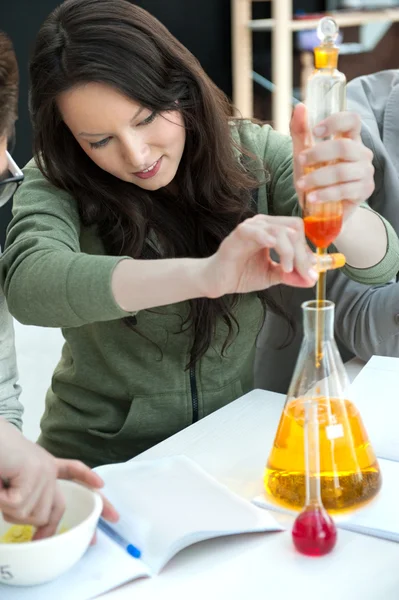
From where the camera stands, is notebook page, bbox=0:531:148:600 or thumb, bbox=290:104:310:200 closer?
notebook page, bbox=0:531:148:600

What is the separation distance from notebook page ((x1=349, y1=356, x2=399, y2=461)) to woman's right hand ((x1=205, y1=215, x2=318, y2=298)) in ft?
0.60

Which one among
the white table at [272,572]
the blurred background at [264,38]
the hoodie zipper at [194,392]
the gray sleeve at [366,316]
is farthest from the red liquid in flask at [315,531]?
the blurred background at [264,38]

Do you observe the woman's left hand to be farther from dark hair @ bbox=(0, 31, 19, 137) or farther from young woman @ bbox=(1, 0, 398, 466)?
dark hair @ bbox=(0, 31, 19, 137)

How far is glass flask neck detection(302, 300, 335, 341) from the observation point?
841 mm

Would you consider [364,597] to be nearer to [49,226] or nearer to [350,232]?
[350,232]

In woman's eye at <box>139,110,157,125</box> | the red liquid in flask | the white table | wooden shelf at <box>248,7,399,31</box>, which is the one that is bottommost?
the white table

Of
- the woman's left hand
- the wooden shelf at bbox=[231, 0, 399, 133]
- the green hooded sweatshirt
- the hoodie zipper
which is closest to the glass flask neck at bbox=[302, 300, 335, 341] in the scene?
the woman's left hand

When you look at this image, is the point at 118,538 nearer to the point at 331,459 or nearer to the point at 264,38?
the point at 331,459

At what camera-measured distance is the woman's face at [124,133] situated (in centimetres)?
110

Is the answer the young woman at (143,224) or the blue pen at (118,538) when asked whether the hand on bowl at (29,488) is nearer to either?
the blue pen at (118,538)

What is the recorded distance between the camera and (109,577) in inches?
31.2

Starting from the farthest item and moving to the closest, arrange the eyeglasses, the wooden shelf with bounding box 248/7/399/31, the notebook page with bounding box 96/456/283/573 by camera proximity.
Result: the wooden shelf with bounding box 248/7/399/31 → the eyeglasses → the notebook page with bounding box 96/456/283/573

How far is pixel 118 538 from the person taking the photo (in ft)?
2.80

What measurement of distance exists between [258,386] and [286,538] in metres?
0.78
